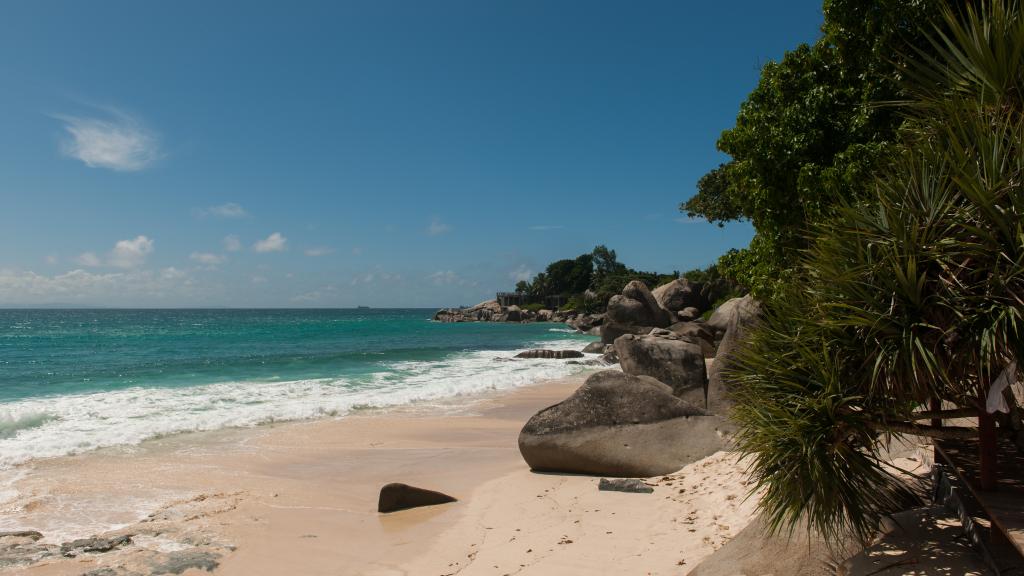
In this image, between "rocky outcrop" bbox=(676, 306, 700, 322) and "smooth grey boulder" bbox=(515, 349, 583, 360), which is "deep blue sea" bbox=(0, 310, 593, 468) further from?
"rocky outcrop" bbox=(676, 306, 700, 322)

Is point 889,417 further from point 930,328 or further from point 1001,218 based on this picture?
point 1001,218

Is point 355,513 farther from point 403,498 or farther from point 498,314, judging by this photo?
point 498,314

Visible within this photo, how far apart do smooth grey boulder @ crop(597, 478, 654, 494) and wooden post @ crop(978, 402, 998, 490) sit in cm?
435

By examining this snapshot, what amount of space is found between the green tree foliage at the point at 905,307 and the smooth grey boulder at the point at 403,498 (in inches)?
199

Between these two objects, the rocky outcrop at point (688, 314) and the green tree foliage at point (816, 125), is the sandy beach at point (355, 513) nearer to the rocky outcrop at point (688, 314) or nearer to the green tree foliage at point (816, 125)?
the green tree foliage at point (816, 125)

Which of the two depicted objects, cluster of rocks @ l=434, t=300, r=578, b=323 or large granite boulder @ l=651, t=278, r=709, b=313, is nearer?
large granite boulder @ l=651, t=278, r=709, b=313

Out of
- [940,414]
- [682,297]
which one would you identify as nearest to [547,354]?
[682,297]

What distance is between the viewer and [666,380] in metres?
15.0

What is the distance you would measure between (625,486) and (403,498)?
2.90 m

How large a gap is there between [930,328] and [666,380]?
1160 cm

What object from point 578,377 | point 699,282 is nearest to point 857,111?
point 578,377

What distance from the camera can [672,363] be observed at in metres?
15.2

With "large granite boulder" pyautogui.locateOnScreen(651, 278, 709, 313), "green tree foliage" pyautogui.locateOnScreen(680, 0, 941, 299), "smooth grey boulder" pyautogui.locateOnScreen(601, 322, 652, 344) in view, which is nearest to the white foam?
"green tree foliage" pyautogui.locateOnScreen(680, 0, 941, 299)

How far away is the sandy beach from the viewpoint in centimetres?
633
